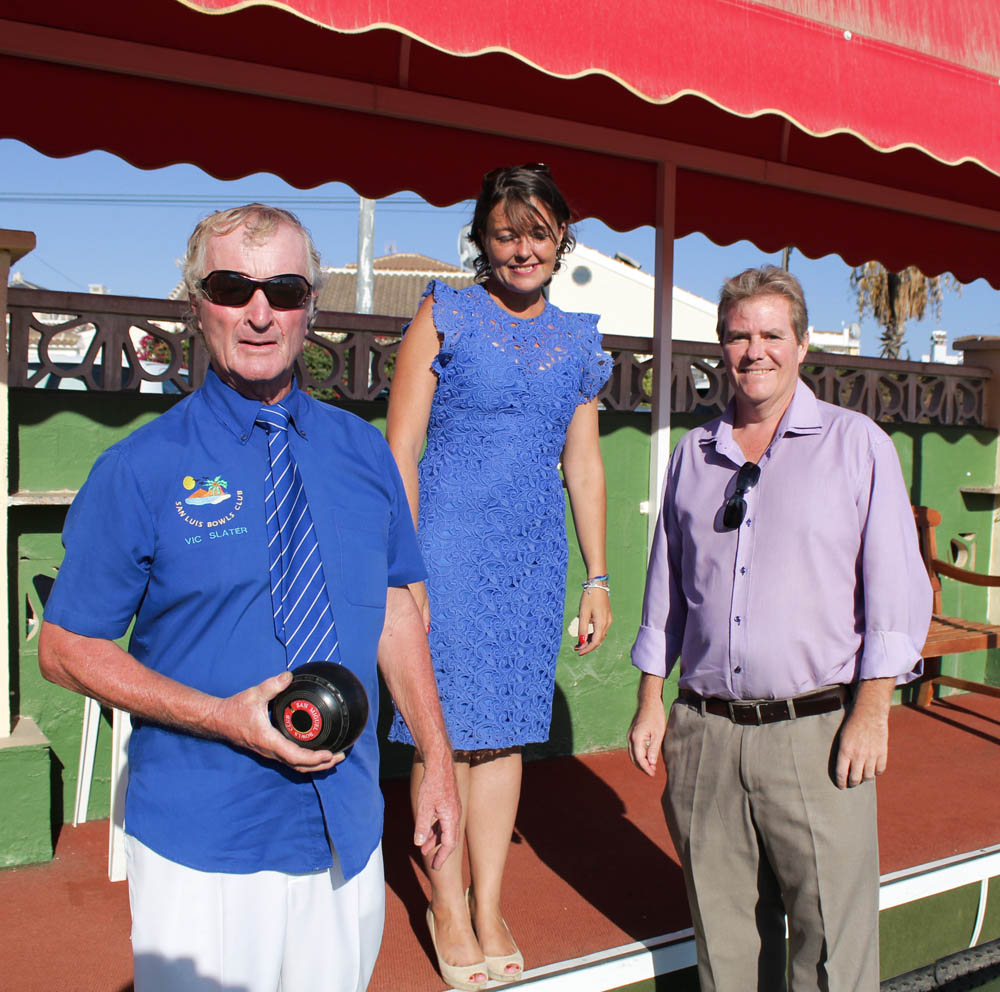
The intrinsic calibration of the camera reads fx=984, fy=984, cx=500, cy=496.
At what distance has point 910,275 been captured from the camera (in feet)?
81.4

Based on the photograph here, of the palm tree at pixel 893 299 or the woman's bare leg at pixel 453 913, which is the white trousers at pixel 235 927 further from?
the palm tree at pixel 893 299

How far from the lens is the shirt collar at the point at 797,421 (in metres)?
2.24

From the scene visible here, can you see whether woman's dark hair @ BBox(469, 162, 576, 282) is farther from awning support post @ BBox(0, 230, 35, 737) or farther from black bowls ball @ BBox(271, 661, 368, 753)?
awning support post @ BBox(0, 230, 35, 737)

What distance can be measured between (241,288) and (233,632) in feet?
1.76

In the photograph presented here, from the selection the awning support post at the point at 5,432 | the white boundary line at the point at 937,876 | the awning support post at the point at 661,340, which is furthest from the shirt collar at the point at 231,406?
the awning support post at the point at 661,340

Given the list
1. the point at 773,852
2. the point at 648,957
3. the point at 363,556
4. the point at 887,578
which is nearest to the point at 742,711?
the point at 773,852

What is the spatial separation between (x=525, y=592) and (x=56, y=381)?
1951 mm

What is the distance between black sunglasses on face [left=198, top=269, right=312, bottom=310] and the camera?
1.55 m

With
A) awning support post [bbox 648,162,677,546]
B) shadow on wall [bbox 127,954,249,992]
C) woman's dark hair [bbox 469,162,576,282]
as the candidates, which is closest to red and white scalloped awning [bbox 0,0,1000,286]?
awning support post [bbox 648,162,677,546]

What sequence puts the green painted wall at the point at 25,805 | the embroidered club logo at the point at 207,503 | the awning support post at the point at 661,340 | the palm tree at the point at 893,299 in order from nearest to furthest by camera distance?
the embroidered club logo at the point at 207,503
the green painted wall at the point at 25,805
the awning support post at the point at 661,340
the palm tree at the point at 893,299

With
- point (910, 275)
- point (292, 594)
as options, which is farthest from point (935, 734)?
point (910, 275)

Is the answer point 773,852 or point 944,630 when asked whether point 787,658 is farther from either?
point 944,630

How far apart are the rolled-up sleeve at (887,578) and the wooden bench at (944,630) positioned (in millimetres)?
3006

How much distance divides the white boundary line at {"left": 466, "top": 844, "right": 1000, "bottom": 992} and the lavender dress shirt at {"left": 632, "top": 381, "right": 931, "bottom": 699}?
90 cm
